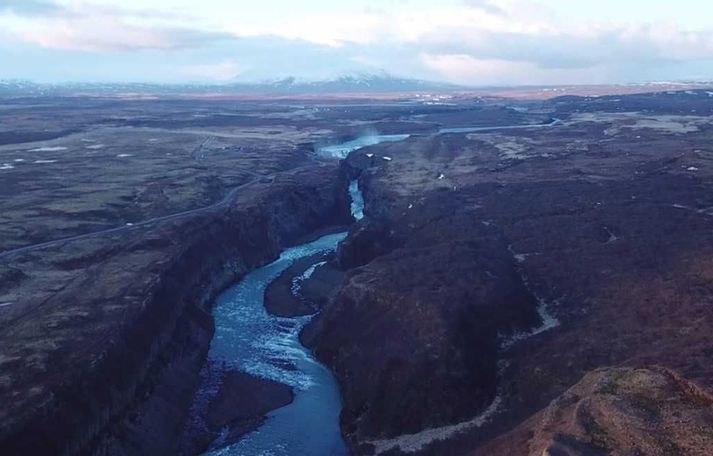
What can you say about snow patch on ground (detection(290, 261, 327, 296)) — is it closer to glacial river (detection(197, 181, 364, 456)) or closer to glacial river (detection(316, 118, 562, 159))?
glacial river (detection(197, 181, 364, 456))

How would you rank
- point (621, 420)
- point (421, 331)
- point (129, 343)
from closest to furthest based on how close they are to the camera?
point (621, 420)
point (129, 343)
point (421, 331)

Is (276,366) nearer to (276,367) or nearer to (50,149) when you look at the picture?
(276,367)

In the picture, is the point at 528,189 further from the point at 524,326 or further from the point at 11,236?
the point at 11,236

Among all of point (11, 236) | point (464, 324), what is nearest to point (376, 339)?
point (464, 324)

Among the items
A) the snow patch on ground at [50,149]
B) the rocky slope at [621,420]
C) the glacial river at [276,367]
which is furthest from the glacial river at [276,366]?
the snow patch on ground at [50,149]

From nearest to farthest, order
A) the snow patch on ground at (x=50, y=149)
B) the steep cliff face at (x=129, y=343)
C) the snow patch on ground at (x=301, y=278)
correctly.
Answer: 1. the steep cliff face at (x=129, y=343)
2. the snow patch on ground at (x=301, y=278)
3. the snow patch on ground at (x=50, y=149)

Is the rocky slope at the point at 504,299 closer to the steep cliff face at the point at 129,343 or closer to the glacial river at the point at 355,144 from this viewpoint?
the steep cliff face at the point at 129,343

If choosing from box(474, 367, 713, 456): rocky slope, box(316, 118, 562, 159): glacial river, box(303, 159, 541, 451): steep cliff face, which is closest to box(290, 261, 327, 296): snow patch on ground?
box(303, 159, 541, 451): steep cliff face

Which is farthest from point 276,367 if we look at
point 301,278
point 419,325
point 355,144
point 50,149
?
point 355,144
